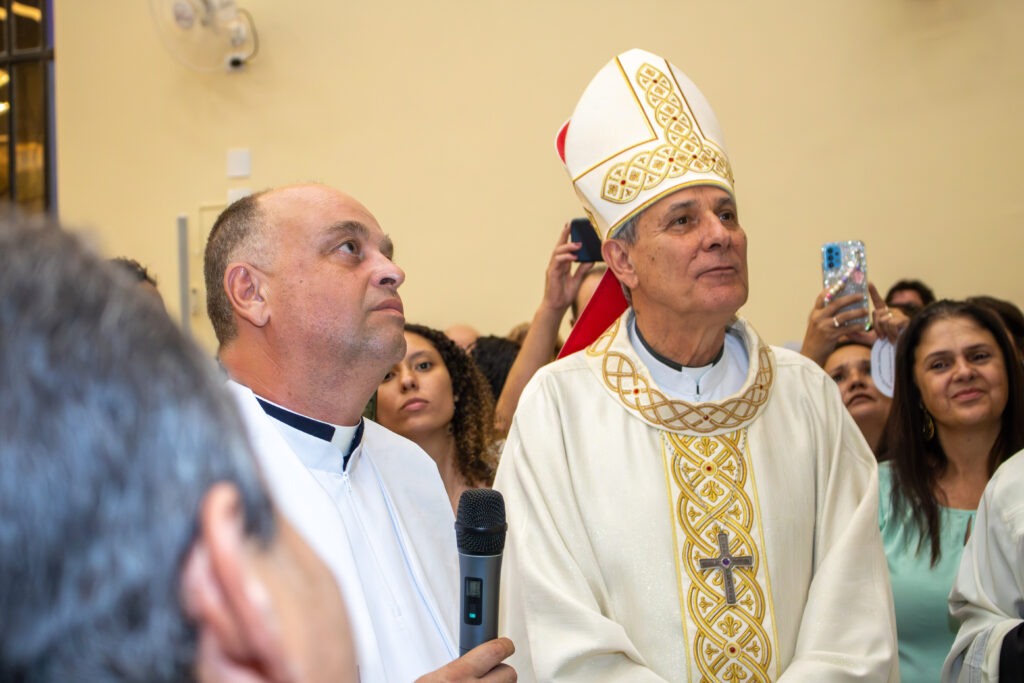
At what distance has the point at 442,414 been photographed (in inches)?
150

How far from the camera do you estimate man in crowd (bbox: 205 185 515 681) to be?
2121mm

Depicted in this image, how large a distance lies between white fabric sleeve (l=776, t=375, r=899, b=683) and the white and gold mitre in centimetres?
80

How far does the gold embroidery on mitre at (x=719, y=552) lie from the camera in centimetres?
244

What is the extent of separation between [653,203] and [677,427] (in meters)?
0.64

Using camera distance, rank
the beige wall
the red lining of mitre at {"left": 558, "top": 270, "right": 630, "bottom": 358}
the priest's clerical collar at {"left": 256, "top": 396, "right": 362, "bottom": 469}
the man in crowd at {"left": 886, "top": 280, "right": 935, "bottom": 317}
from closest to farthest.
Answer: the priest's clerical collar at {"left": 256, "top": 396, "right": 362, "bottom": 469}
the red lining of mitre at {"left": 558, "top": 270, "right": 630, "bottom": 358}
the man in crowd at {"left": 886, "top": 280, "right": 935, "bottom": 317}
the beige wall

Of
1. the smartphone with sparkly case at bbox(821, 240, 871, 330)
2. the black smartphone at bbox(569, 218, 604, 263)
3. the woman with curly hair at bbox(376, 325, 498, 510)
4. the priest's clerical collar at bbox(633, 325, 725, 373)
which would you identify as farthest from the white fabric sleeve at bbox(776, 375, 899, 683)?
the woman with curly hair at bbox(376, 325, 498, 510)

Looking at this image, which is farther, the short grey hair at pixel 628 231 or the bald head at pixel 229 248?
the short grey hair at pixel 628 231

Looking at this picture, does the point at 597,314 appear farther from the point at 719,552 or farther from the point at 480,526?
the point at 480,526

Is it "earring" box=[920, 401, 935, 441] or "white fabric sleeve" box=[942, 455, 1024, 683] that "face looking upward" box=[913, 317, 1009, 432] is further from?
"white fabric sleeve" box=[942, 455, 1024, 683]

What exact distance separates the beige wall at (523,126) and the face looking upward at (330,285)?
3819mm

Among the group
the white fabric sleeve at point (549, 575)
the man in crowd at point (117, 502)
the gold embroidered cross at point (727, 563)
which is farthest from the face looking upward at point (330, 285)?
the man in crowd at point (117, 502)

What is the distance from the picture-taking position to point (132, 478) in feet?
1.89

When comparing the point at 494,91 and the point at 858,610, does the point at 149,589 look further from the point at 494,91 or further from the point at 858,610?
the point at 494,91

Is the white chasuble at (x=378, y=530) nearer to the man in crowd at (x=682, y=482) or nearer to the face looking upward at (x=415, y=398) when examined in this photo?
the man in crowd at (x=682, y=482)
